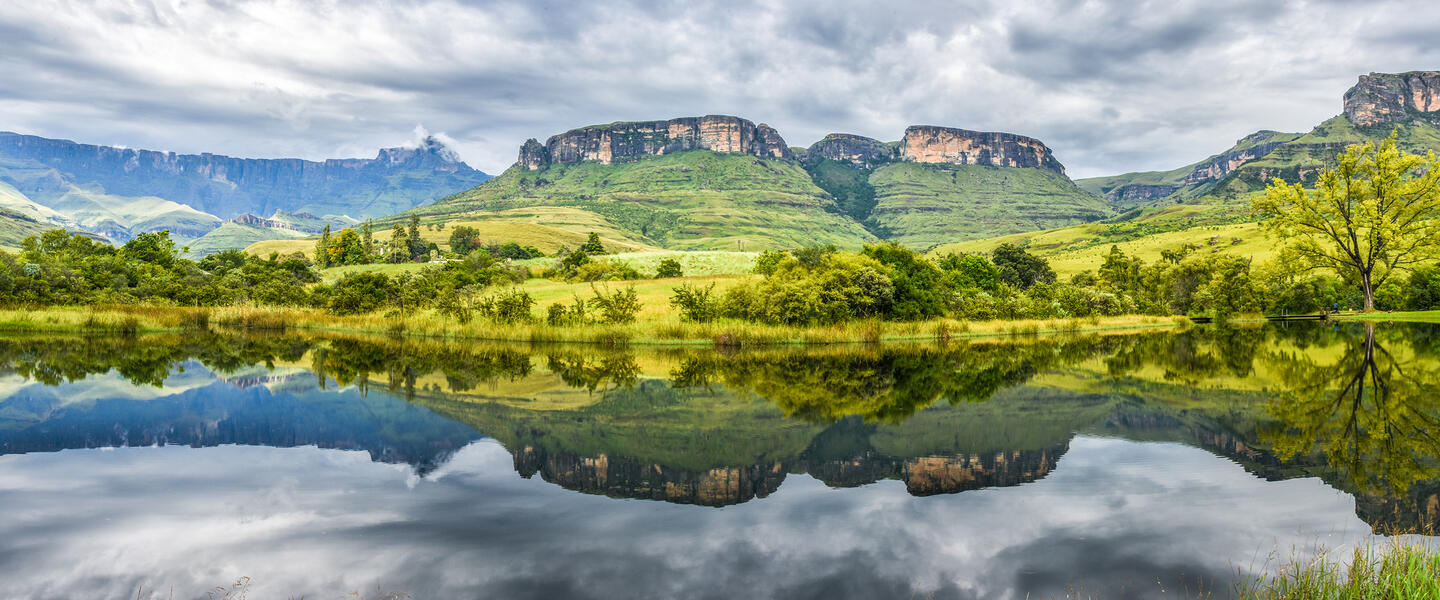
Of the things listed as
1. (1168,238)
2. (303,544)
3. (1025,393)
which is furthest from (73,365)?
(1168,238)

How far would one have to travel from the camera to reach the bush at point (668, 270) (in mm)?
71188

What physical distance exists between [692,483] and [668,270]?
6203 cm

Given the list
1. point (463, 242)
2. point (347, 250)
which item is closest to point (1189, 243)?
point (463, 242)

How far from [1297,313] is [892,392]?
7045cm

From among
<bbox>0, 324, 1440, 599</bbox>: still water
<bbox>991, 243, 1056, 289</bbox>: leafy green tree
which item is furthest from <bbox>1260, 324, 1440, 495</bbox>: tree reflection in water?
<bbox>991, 243, 1056, 289</bbox>: leafy green tree

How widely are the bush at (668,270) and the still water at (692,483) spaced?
49.6m

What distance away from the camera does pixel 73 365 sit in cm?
2333

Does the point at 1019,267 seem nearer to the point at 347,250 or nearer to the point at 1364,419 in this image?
the point at 1364,419

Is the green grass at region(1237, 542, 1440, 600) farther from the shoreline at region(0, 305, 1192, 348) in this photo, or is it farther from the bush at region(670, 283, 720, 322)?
the bush at region(670, 283, 720, 322)

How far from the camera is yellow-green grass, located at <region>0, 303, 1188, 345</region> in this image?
37.2m

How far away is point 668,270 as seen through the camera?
71688mm

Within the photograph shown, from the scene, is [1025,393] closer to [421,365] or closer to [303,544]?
[303,544]

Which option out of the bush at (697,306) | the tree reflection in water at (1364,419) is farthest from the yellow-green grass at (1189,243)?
the tree reflection in water at (1364,419)

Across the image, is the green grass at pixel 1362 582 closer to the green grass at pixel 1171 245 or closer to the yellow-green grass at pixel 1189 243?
the yellow-green grass at pixel 1189 243
